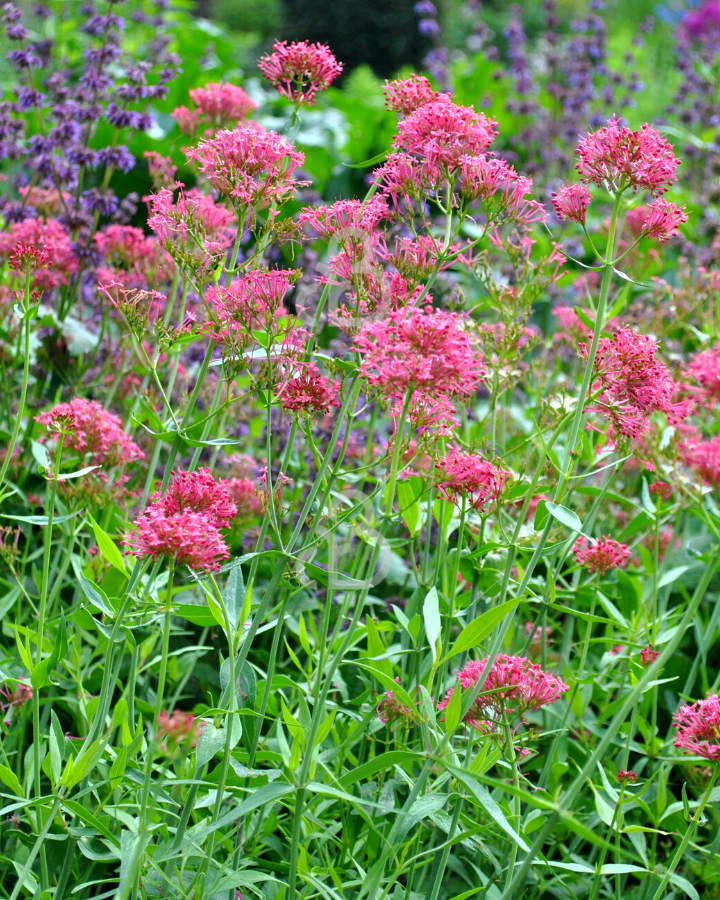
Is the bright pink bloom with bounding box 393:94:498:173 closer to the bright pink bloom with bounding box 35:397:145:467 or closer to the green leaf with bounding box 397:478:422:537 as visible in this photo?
the green leaf with bounding box 397:478:422:537

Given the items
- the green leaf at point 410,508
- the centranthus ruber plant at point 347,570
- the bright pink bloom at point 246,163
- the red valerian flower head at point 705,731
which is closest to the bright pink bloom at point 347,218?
the centranthus ruber plant at point 347,570

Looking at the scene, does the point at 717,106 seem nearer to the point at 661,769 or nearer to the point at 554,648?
the point at 554,648

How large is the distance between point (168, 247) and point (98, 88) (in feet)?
5.47

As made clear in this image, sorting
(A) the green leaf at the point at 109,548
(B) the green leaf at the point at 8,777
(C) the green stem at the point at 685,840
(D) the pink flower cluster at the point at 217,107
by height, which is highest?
(D) the pink flower cluster at the point at 217,107

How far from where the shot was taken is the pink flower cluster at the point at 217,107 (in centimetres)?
234

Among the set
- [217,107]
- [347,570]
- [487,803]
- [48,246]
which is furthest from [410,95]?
[347,570]

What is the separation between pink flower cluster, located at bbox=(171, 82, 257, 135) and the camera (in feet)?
7.67

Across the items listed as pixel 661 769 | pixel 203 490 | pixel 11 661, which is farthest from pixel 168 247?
pixel 661 769

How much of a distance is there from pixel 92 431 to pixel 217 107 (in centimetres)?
101

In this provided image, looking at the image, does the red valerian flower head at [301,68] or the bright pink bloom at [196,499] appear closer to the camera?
the bright pink bloom at [196,499]

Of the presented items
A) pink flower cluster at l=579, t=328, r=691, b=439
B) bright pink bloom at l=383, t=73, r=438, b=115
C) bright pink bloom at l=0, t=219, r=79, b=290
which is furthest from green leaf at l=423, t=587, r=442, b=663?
bright pink bloom at l=0, t=219, r=79, b=290

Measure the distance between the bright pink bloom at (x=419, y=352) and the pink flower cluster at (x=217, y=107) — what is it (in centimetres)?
121

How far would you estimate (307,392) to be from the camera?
5.25ft

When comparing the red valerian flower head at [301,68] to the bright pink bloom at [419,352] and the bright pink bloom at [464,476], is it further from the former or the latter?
→ the bright pink bloom at [464,476]
